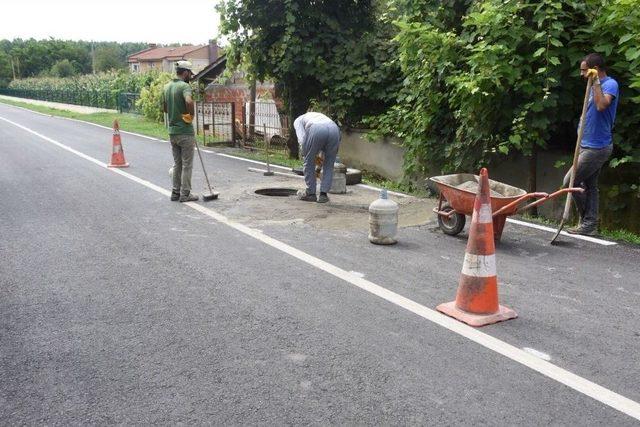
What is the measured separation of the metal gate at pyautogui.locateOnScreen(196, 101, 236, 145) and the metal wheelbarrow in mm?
12276

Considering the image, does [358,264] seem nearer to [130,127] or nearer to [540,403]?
[540,403]

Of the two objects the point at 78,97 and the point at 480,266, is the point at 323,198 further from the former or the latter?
the point at 78,97

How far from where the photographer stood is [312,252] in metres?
6.39

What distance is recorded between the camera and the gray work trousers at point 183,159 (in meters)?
9.17

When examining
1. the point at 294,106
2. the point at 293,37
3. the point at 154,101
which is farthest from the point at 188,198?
the point at 154,101

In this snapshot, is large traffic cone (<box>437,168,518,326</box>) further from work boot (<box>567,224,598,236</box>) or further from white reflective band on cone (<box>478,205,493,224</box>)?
work boot (<box>567,224,598,236</box>)

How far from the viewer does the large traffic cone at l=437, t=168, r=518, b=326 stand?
4.50 m

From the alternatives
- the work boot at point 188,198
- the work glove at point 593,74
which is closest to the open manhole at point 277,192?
the work boot at point 188,198

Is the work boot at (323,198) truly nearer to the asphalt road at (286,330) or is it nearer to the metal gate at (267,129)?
the asphalt road at (286,330)

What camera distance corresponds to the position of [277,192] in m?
10.4

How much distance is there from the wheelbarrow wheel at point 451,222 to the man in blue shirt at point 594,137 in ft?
4.43

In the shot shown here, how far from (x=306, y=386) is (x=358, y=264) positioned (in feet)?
8.39

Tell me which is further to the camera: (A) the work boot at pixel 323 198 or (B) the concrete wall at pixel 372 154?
(B) the concrete wall at pixel 372 154

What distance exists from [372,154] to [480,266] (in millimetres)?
8307
